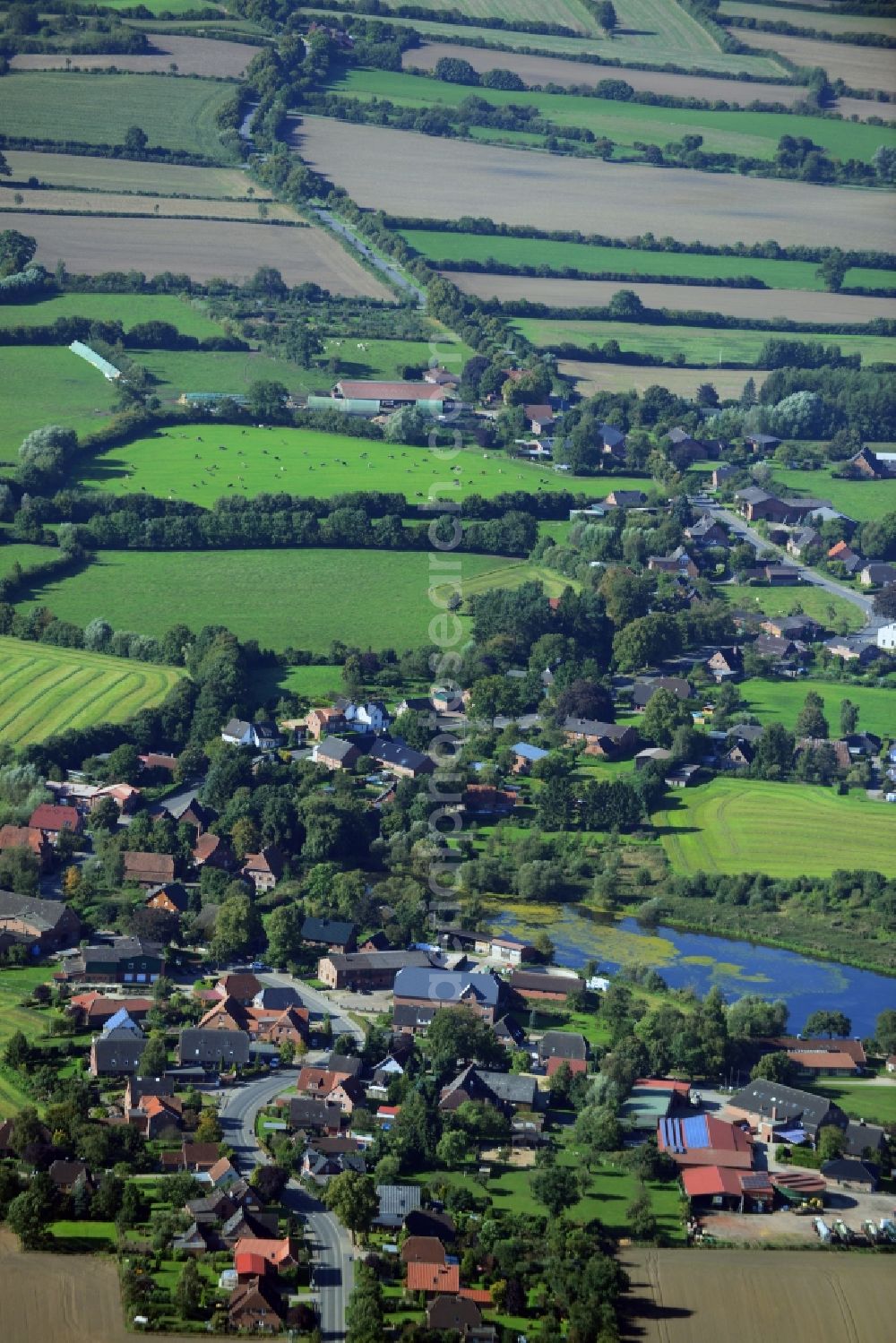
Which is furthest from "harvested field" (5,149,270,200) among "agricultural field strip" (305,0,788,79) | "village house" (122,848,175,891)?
"village house" (122,848,175,891)

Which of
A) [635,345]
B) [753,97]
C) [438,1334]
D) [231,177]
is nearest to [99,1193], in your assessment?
[438,1334]

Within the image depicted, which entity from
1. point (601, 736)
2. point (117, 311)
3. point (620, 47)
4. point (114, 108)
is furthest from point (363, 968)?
point (620, 47)

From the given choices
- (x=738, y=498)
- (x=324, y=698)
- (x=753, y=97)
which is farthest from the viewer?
(x=753, y=97)

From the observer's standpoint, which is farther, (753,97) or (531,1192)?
(753,97)

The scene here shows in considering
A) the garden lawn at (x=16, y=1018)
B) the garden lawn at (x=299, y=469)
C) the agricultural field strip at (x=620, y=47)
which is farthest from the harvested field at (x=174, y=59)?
the garden lawn at (x=16, y=1018)

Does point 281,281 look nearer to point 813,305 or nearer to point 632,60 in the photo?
point 813,305

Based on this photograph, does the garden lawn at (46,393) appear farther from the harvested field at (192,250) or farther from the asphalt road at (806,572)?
the asphalt road at (806,572)
